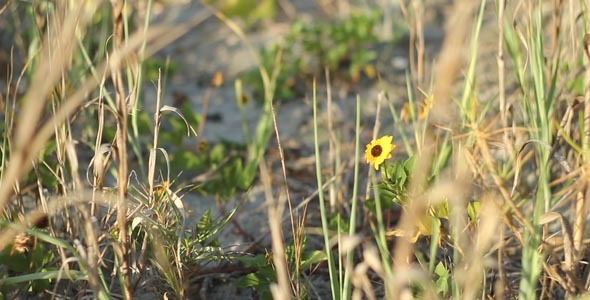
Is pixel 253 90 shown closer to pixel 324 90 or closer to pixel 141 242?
pixel 324 90

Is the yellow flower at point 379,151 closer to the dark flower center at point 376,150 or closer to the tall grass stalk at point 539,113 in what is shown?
the dark flower center at point 376,150

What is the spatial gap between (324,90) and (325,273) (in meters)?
1.00

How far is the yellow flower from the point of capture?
1.29 metres

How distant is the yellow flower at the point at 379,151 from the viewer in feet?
4.22

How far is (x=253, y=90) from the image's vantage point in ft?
7.93

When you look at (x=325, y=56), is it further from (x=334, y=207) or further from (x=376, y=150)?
(x=376, y=150)

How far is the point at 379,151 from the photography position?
4.25 ft

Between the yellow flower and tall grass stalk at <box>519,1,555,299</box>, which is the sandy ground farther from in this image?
tall grass stalk at <box>519,1,555,299</box>

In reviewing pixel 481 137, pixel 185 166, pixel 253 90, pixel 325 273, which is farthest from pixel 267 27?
pixel 481 137

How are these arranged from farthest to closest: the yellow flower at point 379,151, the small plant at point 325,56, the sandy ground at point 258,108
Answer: the small plant at point 325,56 → the sandy ground at point 258,108 → the yellow flower at point 379,151

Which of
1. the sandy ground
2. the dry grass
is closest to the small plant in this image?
the sandy ground

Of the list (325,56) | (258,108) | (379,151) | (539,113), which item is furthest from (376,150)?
(325,56)

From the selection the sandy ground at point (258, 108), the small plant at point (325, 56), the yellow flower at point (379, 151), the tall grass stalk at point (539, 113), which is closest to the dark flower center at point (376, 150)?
the yellow flower at point (379, 151)

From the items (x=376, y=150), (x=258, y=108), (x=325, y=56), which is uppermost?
(x=376, y=150)
